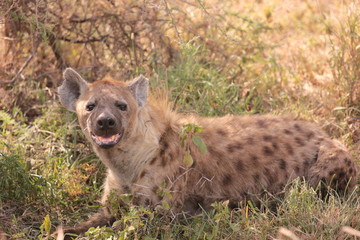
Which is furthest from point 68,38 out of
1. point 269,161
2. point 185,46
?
point 269,161

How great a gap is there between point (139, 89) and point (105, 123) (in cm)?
48

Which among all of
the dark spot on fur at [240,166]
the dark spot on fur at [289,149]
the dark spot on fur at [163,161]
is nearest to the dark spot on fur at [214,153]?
the dark spot on fur at [240,166]

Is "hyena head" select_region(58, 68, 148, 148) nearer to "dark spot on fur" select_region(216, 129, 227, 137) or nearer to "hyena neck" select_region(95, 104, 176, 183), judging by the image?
"hyena neck" select_region(95, 104, 176, 183)

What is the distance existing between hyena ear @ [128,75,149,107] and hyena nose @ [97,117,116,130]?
39 cm

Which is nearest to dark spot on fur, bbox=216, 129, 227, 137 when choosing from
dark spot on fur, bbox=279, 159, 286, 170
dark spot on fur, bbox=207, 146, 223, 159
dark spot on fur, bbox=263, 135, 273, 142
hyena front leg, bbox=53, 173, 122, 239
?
dark spot on fur, bbox=207, 146, 223, 159

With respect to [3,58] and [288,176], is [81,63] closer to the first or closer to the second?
[3,58]

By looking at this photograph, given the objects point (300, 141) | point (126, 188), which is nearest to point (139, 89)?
point (126, 188)

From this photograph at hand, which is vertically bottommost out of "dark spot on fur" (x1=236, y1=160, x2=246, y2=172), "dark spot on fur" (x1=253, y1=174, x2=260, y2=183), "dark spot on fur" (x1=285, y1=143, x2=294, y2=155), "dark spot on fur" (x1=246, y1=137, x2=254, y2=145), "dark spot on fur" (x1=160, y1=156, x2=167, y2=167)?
"dark spot on fur" (x1=253, y1=174, x2=260, y2=183)

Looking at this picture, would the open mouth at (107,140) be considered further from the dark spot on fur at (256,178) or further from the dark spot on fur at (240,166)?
the dark spot on fur at (256,178)

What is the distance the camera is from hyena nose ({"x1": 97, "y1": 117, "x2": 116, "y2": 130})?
3.09 meters

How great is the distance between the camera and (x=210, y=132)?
372 centimetres

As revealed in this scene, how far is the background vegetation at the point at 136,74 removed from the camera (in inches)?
142

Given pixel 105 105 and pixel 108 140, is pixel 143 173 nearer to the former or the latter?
pixel 108 140

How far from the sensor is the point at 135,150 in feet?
11.2
